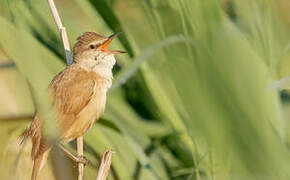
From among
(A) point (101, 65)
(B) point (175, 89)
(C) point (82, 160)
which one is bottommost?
(C) point (82, 160)

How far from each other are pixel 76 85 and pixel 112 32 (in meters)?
0.32

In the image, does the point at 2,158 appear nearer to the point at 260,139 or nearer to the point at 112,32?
the point at 112,32

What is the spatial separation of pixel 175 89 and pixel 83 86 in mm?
783

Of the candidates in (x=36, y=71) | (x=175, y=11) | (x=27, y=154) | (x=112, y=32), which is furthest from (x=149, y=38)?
(x=36, y=71)

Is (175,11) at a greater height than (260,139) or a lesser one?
greater

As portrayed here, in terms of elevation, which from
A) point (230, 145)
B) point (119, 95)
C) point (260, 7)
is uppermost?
point (260, 7)

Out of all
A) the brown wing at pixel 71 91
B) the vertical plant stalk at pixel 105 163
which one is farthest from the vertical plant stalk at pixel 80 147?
the brown wing at pixel 71 91

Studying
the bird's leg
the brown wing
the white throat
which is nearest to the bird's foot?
the bird's leg

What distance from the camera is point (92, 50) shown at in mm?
2047

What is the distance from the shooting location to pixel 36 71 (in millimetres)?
950

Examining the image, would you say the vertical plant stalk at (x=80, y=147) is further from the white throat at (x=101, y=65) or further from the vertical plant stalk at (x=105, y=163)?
the white throat at (x=101, y=65)

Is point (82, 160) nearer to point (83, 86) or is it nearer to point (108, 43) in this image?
point (83, 86)

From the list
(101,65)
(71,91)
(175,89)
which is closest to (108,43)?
(101,65)

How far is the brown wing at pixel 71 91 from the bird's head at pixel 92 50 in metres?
0.06
